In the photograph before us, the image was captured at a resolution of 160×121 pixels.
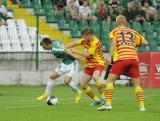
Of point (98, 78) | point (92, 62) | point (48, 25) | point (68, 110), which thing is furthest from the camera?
point (48, 25)

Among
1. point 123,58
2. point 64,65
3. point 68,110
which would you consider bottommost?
point 68,110

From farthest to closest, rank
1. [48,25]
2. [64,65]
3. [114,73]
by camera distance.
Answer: [48,25], [64,65], [114,73]

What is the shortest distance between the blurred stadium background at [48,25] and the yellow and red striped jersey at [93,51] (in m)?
9.89

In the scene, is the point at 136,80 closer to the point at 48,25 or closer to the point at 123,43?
the point at 123,43

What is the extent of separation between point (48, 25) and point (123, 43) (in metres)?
16.2

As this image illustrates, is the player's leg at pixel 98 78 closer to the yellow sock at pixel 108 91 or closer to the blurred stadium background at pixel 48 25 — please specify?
the yellow sock at pixel 108 91

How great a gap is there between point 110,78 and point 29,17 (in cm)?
1533

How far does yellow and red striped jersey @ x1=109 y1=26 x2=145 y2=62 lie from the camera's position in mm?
17875

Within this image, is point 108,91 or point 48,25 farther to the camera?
point 48,25

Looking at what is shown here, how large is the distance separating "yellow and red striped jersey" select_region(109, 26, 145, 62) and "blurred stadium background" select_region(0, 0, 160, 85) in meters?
13.0

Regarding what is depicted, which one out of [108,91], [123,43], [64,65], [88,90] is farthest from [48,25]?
[108,91]

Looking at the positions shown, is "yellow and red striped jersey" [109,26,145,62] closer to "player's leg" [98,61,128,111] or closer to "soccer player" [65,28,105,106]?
"player's leg" [98,61,128,111]

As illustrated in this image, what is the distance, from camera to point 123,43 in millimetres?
17922

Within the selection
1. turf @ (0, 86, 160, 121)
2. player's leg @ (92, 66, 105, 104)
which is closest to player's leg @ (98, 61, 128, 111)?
turf @ (0, 86, 160, 121)
